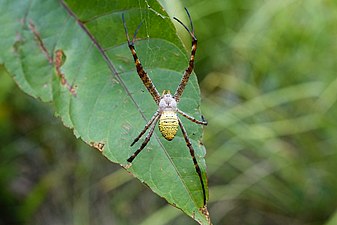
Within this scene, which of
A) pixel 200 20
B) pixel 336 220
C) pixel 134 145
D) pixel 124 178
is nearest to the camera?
pixel 134 145

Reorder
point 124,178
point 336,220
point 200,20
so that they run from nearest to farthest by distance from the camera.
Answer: point 336,220, point 124,178, point 200,20

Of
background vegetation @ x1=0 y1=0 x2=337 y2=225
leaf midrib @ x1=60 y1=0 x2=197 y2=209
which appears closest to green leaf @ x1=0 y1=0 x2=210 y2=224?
leaf midrib @ x1=60 y1=0 x2=197 y2=209

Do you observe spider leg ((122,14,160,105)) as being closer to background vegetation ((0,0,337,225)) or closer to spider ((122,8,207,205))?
spider ((122,8,207,205))

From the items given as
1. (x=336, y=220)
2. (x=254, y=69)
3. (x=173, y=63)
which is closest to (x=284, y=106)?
(x=254, y=69)

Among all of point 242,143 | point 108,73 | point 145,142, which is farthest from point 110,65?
point 242,143

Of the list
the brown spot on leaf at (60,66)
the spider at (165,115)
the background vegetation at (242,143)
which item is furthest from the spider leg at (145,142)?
the background vegetation at (242,143)

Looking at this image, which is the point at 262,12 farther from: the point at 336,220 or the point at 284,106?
the point at 336,220

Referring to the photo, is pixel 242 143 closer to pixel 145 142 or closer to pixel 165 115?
pixel 165 115

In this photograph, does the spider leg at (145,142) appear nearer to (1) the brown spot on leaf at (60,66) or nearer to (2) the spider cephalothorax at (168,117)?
(2) the spider cephalothorax at (168,117)
